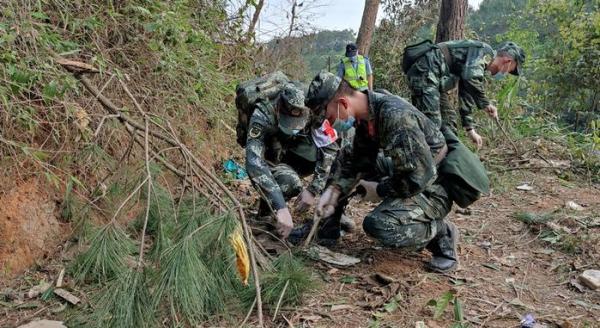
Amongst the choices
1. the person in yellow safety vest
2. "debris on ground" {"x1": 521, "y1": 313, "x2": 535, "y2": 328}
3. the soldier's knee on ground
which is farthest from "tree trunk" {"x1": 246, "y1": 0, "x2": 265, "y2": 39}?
"debris on ground" {"x1": 521, "y1": 313, "x2": 535, "y2": 328}

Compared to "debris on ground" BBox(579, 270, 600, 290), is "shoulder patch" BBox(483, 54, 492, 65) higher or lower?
higher

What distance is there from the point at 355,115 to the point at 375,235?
0.66 metres

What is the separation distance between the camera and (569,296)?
2.75 m

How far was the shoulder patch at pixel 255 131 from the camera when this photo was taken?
3.07 m

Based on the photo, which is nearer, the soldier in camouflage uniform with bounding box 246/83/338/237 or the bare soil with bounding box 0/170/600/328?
the bare soil with bounding box 0/170/600/328

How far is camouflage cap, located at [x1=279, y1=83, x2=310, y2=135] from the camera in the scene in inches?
118

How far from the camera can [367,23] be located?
341 inches

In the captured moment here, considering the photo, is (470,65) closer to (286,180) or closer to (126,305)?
(286,180)

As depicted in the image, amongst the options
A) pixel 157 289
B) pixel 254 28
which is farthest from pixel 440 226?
pixel 254 28

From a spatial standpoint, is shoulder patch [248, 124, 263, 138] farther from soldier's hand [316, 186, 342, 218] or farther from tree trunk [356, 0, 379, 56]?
tree trunk [356, 0, 379, 56]

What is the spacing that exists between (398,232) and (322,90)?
868 mm

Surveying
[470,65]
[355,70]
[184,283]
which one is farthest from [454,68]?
[184,283]

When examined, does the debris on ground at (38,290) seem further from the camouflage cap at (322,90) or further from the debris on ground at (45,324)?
the camouflage cap at (322,90)

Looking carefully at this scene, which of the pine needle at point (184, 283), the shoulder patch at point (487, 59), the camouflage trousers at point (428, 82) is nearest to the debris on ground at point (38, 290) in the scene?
the pine needle at point (184, 283)
